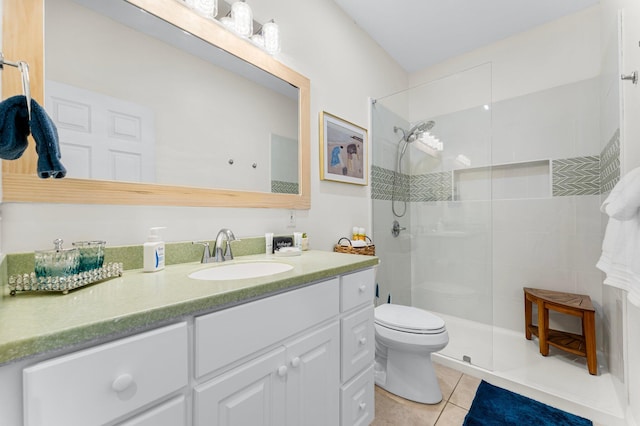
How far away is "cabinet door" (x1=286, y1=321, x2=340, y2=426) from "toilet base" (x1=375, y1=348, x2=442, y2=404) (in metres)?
0.69

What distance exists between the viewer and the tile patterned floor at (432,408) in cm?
146

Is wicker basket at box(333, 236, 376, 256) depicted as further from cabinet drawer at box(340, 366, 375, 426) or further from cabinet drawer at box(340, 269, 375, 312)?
cabinet drawer at box(340, 366, 375, 426)

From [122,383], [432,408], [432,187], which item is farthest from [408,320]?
[122,383]

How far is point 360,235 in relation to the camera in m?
2.07

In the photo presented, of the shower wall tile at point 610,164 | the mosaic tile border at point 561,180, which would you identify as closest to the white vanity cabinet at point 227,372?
the mosaic tile border at point 561,180

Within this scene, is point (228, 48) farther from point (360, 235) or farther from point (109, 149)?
point (360, 235)

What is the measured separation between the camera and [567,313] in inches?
74.0

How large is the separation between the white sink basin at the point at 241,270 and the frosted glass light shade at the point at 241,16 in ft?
3.75

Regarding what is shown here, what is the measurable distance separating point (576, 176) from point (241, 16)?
2637 millimetres

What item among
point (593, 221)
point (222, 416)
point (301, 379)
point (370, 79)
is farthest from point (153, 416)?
point (593, 221)

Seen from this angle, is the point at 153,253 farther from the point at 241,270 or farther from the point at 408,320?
the point at 408,320

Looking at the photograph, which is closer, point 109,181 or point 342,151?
point 109,181

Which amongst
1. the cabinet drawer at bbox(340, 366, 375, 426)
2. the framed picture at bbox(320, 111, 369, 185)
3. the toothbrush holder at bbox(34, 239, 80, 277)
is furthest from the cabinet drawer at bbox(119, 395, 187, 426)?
the framed picture at bbox(320, 111, 369, 185)

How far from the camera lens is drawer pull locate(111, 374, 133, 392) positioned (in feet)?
1.75
